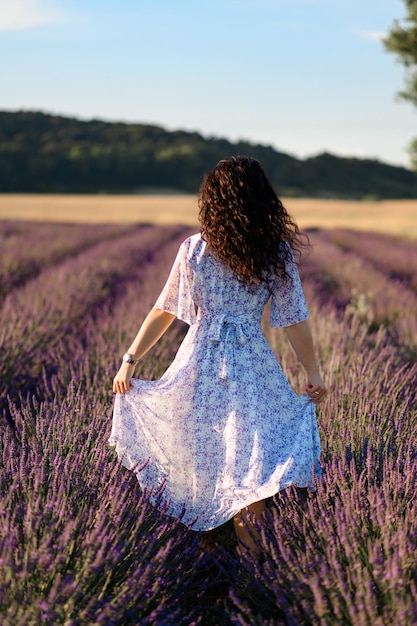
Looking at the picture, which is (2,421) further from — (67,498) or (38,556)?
(38,556)

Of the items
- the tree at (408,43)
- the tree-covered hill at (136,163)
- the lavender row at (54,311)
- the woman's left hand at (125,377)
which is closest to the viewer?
the woman's left hand at (125,377)

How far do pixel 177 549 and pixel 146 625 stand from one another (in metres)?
0.45

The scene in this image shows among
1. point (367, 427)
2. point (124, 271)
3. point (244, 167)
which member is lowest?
point (124, 271)

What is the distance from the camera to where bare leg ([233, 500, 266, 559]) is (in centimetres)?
228

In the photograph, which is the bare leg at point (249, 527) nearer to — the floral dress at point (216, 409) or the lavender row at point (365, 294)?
the floral dress at point (216, 409)

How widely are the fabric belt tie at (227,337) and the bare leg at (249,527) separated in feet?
1.34

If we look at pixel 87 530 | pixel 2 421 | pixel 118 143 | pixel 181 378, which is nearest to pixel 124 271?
pixel 2 421

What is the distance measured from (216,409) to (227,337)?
234 mm

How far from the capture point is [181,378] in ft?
8.34

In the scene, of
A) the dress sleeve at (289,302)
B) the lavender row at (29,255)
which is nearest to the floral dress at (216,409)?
the dress sleeve at (289,302)

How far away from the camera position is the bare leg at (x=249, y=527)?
228 centimetres

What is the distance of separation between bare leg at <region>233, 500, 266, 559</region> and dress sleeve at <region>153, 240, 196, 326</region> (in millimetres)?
623

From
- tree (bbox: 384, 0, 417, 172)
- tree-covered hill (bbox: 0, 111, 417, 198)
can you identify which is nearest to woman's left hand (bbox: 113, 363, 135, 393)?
tree (bbox: 384, 0, 417, 172)

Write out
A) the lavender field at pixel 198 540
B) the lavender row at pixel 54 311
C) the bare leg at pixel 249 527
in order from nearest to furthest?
1. the lavender field at pixel 198 540
2. the bare leg at pixel 249 527
3. the lavender row at pixel 54 311
